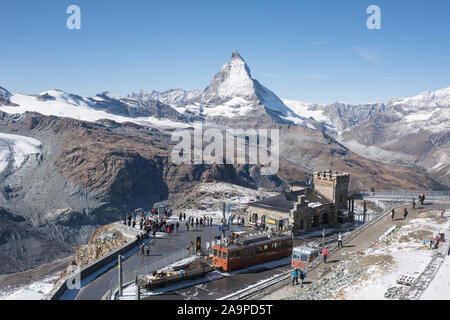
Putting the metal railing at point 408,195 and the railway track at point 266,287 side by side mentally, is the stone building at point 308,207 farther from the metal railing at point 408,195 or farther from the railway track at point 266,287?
the railway track at point 266,287

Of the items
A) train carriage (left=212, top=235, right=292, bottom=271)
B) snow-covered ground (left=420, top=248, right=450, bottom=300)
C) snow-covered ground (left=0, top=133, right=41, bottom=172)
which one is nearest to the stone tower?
train carriage (left=212, top=235, right=292, bottom=271)

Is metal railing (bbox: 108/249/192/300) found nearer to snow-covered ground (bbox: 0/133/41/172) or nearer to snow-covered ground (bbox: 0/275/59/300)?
snow-covered ground (bbox: 0/275/59/300)

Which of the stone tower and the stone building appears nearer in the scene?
the stone building

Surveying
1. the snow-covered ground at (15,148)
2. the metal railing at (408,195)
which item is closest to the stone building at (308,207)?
the metal railing at (408,195)

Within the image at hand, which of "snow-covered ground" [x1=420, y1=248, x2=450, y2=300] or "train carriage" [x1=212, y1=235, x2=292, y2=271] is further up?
"snow-covered ground" [x1=420, y1=248, x2=450, y2=300]

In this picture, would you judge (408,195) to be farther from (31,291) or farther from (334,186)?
(31,291)

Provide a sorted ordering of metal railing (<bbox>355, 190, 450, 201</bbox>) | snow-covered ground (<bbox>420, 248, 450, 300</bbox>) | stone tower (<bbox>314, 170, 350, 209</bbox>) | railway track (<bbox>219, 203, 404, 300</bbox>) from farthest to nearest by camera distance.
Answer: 1. metal railing (<bbox>355, 190, 450, 201</bbox>)
2. stone tower (<bbox>314, 170, 350, 209</bbox>)
3. railway track (<bbox>219, 203, 404, 300</bbox>)
4. snow-covered ground (<bbox>420, 248, 450, 300</bbox>)
